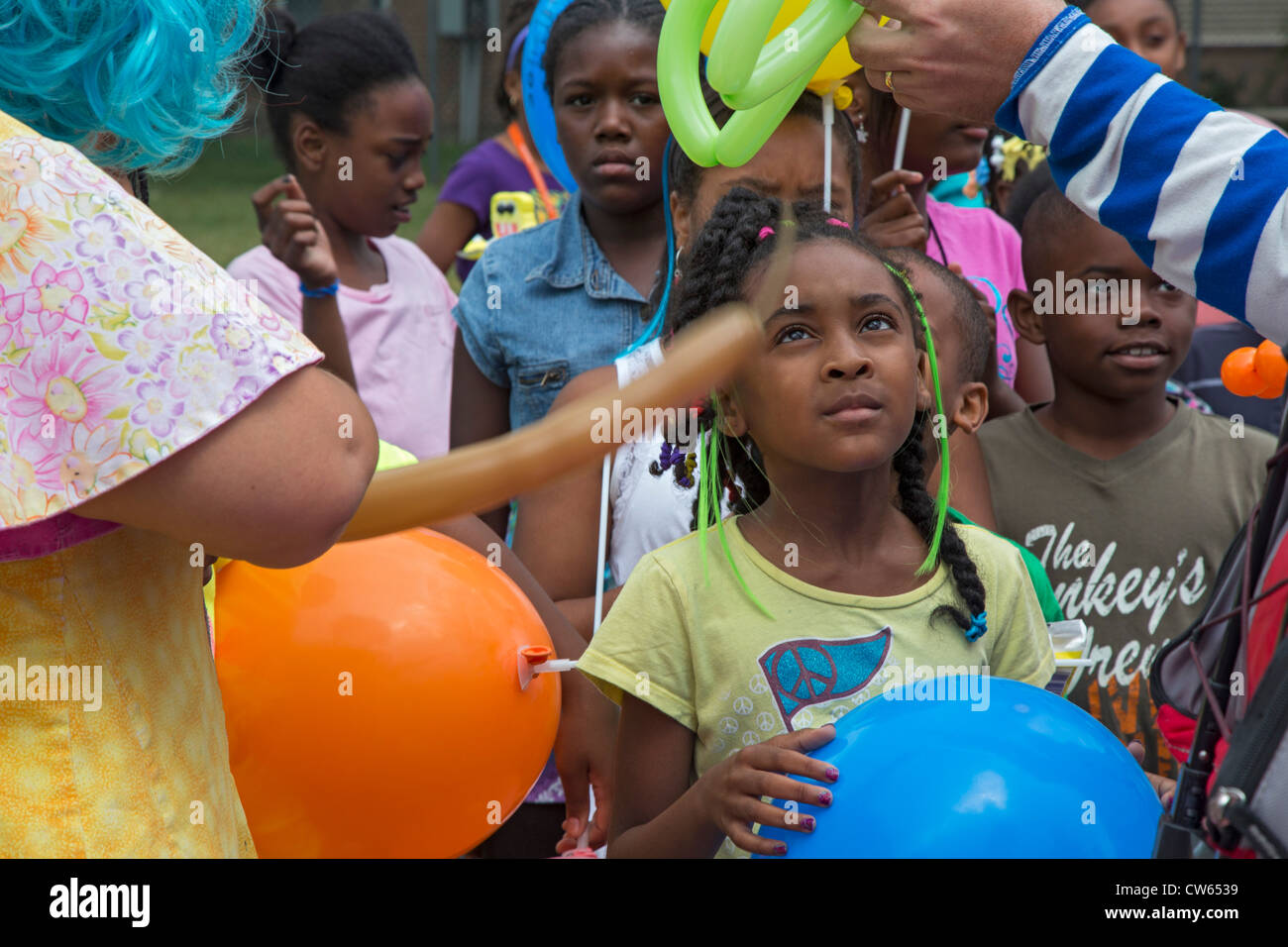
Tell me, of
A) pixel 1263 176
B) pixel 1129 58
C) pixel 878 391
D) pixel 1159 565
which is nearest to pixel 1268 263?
pixel 1263 176

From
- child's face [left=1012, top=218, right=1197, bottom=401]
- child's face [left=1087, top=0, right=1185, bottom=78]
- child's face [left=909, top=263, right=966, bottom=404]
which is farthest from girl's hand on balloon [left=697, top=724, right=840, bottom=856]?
child's face [left=1087, top=0, right=1185, bottom=78]

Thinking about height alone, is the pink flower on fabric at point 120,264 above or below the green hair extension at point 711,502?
above

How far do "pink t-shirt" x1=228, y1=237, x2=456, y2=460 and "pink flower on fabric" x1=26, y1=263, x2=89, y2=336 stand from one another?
2333 mm

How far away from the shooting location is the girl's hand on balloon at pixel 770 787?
1509 mm

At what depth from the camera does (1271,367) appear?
1.82m

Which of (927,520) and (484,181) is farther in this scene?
(484,181)

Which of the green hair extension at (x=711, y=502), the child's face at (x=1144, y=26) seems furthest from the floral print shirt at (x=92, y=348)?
the child's face at (x=1144, y=26)

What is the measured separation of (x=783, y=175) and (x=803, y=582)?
96 cm

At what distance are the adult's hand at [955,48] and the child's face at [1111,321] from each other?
1449mm

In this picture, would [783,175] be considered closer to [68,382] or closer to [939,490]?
[939,490]

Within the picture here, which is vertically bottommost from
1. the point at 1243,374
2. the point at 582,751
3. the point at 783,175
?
the point at 582,751

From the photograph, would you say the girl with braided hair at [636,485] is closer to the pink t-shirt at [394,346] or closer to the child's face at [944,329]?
the child's face at [944,329]

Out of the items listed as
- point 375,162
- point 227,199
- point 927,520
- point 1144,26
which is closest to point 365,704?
point 927,520
